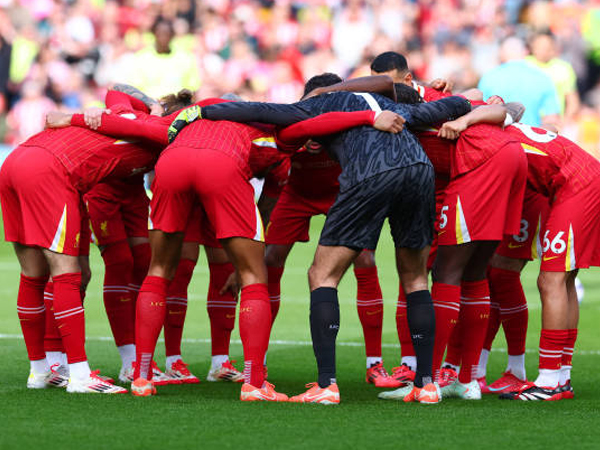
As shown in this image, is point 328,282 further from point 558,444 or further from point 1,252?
point 1,252

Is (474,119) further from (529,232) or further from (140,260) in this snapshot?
(140,260)

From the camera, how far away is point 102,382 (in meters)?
6.86

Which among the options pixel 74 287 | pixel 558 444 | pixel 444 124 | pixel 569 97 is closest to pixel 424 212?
pixel 444 124

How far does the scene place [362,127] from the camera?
257 inches

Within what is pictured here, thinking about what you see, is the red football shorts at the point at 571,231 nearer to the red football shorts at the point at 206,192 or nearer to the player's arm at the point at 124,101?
the red football shorts at the point at 206,192

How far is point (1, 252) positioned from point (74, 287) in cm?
1173

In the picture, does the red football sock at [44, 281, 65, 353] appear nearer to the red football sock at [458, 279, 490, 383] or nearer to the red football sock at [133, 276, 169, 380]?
the red football sock at [133, 276, 169, 380]

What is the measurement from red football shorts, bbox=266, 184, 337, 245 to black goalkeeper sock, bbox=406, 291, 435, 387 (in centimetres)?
166

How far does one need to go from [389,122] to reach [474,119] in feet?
2.54

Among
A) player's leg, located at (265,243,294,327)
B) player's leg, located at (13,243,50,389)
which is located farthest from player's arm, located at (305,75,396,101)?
player's leg, located at (13,243,50,389)

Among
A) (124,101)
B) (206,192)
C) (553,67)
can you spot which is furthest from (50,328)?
(553,67)

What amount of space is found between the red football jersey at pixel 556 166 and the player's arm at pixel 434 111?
15.6 inches

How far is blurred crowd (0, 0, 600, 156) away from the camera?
67.7 ft

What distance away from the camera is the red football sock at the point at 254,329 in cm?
653
